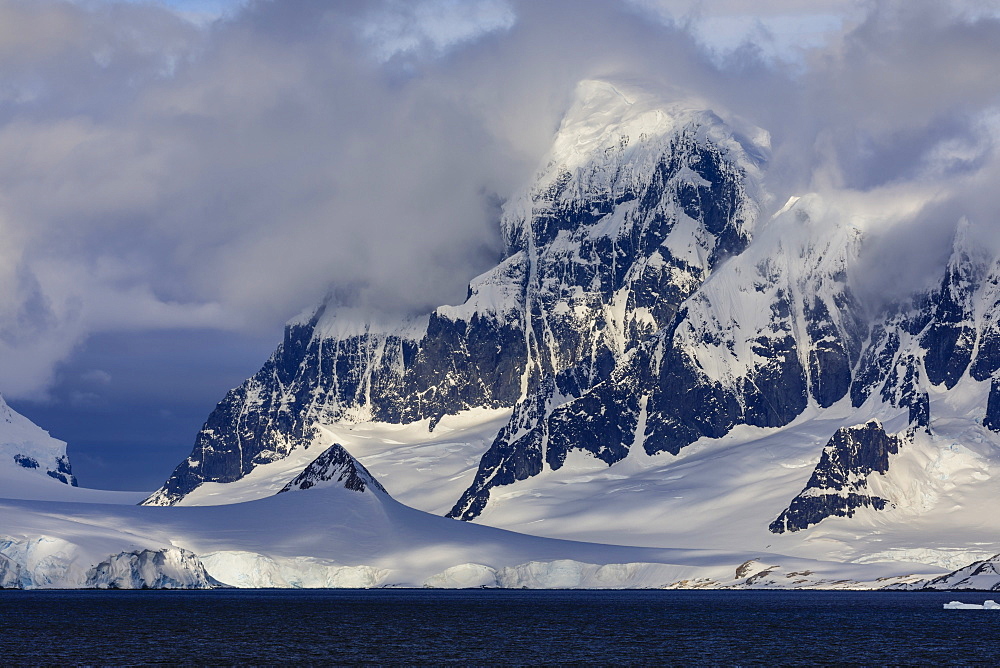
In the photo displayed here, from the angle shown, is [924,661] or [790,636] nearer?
[924,661]

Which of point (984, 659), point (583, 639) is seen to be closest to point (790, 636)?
point (583, 639)

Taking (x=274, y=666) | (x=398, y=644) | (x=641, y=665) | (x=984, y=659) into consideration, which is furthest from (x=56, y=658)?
(x=984, y=659)

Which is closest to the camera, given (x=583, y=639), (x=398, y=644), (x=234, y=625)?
(x=398, y=644)

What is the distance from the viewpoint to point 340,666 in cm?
13738

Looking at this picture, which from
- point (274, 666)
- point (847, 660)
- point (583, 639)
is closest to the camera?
point (274, 666)

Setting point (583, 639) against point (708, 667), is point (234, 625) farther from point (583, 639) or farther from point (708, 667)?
point (708, 667)

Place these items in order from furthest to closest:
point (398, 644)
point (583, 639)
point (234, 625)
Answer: point (234, 625) → point (583, 639) → point (398, 644)

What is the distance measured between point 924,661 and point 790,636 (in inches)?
1317

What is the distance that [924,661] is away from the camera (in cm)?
14525

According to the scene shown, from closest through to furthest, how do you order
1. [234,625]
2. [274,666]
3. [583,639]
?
[274,666]
[583,639]
[234,625]

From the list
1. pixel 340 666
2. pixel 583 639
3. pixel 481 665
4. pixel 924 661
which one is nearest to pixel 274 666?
pixel 340 666

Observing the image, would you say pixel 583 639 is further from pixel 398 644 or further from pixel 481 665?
pixel 481 665

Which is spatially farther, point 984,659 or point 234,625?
point 234,625

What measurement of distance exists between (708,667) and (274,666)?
3513cm
